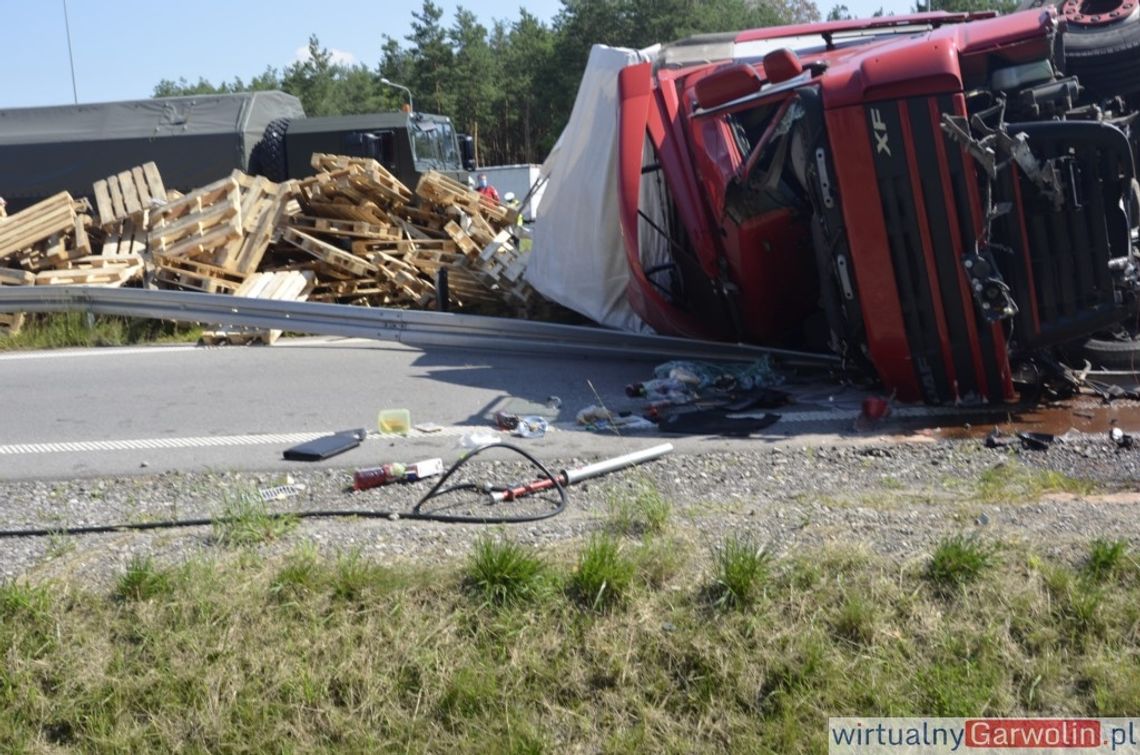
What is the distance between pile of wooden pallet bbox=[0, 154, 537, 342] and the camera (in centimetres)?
1179

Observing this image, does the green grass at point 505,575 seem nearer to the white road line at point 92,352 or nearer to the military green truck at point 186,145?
the white road line at point 92,352

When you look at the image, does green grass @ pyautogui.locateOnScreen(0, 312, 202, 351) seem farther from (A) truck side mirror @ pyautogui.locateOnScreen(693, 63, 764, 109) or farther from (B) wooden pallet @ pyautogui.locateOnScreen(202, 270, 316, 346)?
(A) truck side mirror @ pyautogui.locateOnScreen(693, 63, 764, 109)

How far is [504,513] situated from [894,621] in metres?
1.81

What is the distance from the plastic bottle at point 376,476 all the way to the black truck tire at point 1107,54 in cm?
507

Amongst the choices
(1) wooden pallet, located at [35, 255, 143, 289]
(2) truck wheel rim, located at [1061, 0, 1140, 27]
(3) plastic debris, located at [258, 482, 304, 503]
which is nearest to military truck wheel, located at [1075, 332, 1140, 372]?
(2) truck wheel rim, located at [1061, 0, 1140, 27]

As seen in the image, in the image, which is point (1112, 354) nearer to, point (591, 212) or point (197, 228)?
point (591, 212)

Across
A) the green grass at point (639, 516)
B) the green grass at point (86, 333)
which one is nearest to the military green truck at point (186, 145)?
the green grass at point (86, 333)

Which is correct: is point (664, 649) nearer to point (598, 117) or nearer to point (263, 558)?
point (263, 558)

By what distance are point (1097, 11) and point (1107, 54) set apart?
49cm

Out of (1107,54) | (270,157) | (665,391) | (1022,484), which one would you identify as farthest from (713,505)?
(270,157)

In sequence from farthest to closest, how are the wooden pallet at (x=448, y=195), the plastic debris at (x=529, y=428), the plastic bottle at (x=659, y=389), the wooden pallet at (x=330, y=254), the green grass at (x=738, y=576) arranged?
the wooden pallet at (x=448, y=195), the wooden pallet at (x=330, y=254), the plastic bottle at (x=659, y=389), the plastic debris at (x=529, y=428), the green grass at (x=738, y=576)

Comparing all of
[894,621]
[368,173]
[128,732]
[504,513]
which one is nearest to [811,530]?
[894,621]

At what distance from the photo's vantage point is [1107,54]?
→ 7.49m

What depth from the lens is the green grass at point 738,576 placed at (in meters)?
4.20
